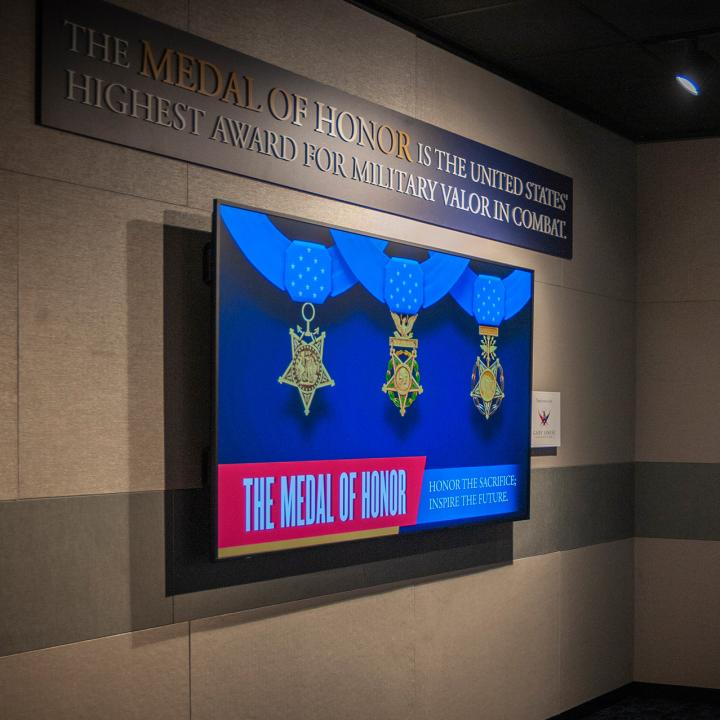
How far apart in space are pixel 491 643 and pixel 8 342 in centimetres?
262

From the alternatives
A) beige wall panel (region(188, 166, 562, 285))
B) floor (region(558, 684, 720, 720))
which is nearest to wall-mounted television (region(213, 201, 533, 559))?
beige wall panel (region(188, 166, 562, 285))

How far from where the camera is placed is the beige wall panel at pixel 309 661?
3.17 m

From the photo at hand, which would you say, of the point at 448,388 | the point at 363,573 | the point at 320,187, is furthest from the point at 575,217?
the point at 363,573

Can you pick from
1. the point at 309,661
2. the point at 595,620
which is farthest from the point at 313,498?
the point at 595,620

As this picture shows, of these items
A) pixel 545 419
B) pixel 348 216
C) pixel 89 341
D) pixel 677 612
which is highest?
pixel 348 216

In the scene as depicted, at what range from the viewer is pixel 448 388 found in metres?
3.93

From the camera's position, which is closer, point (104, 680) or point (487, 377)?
point (104, 680)

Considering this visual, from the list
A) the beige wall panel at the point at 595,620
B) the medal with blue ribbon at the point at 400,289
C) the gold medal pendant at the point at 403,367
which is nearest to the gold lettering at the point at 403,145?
the medal with blue ribbon at the point at 400,289

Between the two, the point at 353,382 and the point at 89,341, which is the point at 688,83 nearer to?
the point at 353,382

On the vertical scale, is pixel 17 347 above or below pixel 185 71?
below

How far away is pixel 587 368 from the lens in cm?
516

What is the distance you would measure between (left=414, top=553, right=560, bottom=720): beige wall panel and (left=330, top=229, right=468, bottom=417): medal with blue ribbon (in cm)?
85

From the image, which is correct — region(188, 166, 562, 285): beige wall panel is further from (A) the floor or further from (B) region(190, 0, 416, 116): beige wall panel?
(A) the floor

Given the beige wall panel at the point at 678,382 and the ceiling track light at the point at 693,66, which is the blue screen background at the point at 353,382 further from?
the beige wall panel at the point at 678,382
